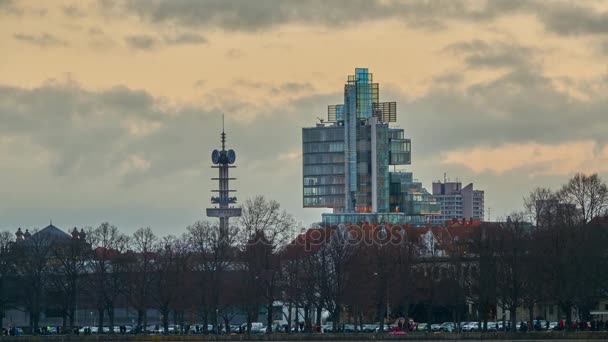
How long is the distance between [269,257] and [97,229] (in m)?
36.1

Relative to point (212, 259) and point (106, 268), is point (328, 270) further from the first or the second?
point (106, 268)

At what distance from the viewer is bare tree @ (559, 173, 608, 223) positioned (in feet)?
458

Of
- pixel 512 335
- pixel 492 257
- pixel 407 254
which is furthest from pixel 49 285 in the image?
pixel 512 335

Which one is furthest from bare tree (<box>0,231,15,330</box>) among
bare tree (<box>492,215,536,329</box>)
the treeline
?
bare tree (<box>492,215,536,329</box>)

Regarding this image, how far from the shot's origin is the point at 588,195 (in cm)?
14062

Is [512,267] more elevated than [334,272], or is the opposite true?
[512,267]

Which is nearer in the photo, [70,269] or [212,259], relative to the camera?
[212,259]

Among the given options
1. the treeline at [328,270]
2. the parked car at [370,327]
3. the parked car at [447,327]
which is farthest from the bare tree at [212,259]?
the parked car at [447,327]

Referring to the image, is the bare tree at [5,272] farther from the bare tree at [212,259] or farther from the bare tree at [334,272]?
the bare tree at [334,272]

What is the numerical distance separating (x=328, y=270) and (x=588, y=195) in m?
27.6

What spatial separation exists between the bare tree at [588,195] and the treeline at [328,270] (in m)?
0.10

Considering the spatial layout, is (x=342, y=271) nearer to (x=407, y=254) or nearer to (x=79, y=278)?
(x=407, y=254)

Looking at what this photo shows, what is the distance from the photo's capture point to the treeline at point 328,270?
13262cm

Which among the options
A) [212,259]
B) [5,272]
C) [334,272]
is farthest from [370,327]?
[5,272]
